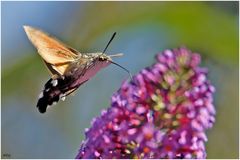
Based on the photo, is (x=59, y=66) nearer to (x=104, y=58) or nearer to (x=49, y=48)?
(x=49, y=48)

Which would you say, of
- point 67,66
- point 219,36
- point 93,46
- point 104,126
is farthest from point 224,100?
point 104,126

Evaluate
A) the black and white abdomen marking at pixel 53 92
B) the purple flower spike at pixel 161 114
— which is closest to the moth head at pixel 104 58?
the black and white abdomen marking at pixel 53 92

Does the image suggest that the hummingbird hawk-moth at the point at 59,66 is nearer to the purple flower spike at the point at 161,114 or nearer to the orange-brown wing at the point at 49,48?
the orange-brown wing at the point at 49,48

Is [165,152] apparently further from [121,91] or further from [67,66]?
[67,66]

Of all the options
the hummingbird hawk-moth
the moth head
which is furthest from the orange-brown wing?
the moth head

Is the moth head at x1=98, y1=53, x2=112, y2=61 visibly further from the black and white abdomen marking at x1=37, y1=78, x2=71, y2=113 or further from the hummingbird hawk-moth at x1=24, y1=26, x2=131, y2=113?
the black and white abdomen marking at x1=37, y1=78, x2=71, y2=113
